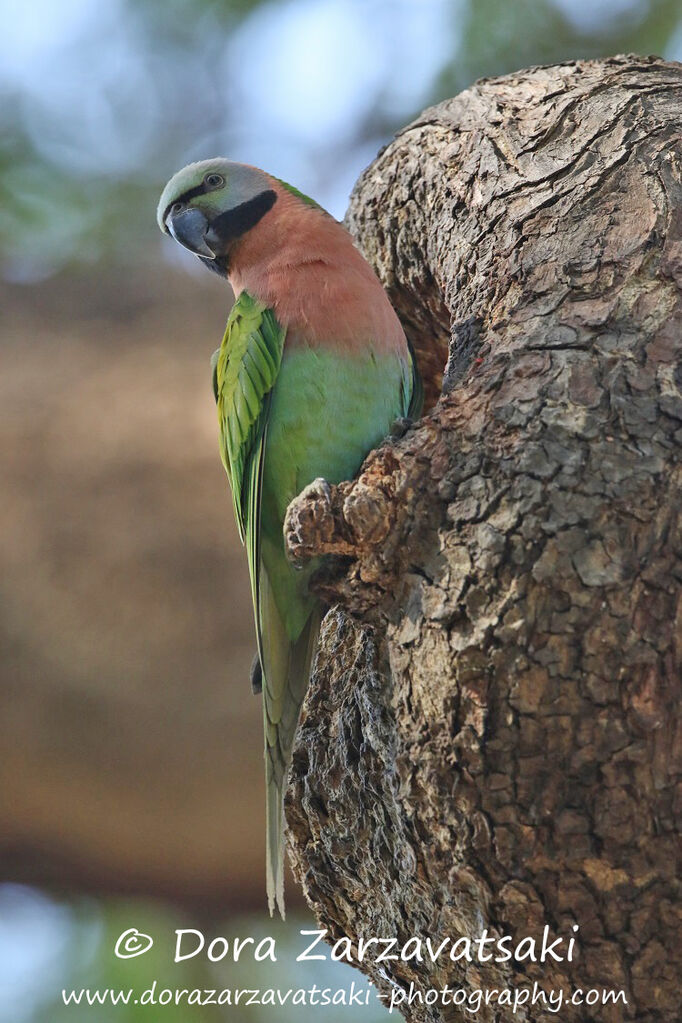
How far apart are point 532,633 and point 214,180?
2154 mm

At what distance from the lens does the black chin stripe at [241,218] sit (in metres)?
3.19

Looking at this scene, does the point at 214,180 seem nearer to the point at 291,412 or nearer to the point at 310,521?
the point at 291,412

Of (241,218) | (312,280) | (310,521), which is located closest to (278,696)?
(310,521)

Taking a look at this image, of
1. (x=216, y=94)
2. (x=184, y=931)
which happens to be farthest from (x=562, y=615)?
(x=216, y=94)

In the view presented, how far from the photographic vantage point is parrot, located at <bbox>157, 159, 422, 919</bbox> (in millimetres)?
2699

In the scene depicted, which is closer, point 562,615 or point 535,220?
point 562,615

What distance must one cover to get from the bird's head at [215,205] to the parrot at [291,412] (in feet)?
0.88

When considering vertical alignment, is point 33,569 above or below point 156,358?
below

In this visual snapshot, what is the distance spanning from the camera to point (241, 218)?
10.5 ft

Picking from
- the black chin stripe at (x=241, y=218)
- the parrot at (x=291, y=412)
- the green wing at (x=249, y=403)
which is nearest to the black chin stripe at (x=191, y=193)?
the black chin stripe at (x=241, y=218)

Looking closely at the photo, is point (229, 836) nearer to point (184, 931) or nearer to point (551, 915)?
point (184, 931)

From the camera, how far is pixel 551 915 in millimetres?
1851

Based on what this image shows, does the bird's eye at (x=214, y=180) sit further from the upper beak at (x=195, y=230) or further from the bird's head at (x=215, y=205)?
the upper beak at (x=195, y=230)

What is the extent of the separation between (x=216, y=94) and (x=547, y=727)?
4.55 meters
